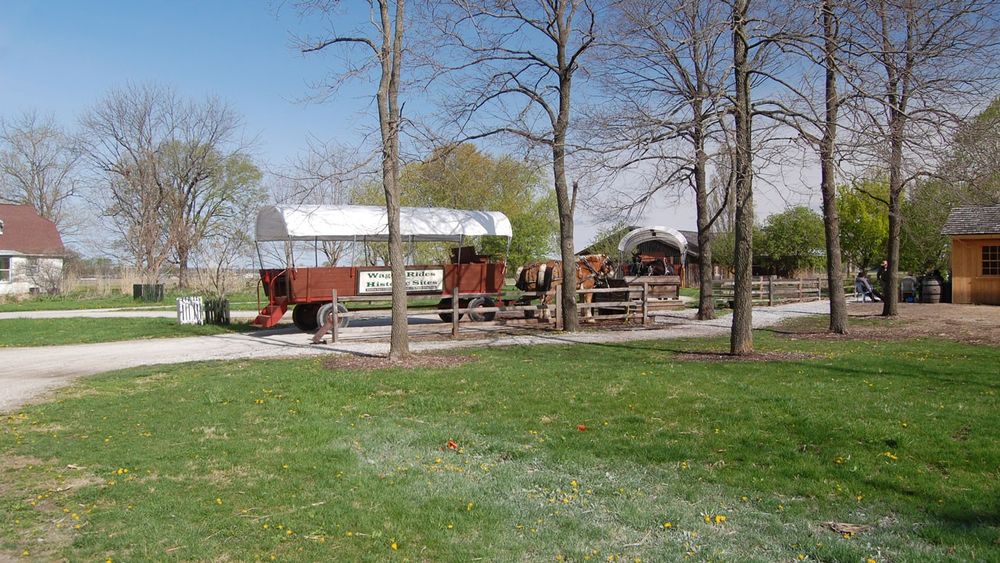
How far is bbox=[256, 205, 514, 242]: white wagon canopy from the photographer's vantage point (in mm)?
20188

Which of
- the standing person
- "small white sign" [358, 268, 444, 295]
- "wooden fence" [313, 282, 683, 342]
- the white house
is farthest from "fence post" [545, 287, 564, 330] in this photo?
→ the white house

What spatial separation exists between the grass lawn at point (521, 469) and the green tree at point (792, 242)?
121 ft

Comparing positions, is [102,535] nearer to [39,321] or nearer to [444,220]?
[444,220]

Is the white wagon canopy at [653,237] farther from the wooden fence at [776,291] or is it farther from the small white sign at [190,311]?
the small white sign at [190,311]

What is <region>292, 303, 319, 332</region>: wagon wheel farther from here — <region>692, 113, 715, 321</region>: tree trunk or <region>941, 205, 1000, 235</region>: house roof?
<region>941, 205, 1000, 235</region>: house roof

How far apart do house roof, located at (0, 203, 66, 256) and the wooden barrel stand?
4904cm

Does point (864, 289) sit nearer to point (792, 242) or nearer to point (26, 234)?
point (792, 242)

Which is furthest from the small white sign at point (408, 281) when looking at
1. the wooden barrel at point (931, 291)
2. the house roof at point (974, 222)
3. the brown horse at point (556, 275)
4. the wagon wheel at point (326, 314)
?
the house roof at point (974, 222)

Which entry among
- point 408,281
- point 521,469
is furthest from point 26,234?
point 521,469

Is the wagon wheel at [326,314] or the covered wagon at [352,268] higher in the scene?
the covered wagon at [352,268]

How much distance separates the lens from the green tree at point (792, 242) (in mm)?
46406

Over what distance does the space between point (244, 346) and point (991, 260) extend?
26.1 meters

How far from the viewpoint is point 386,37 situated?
1376 cm

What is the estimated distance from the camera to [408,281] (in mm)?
21297
